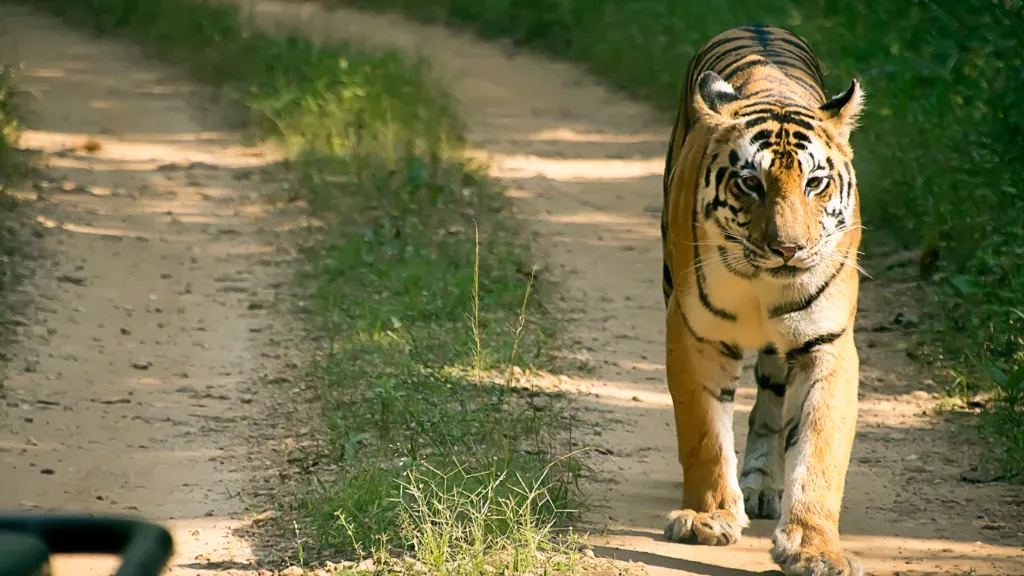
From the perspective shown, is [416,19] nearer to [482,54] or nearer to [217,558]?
[482,54]

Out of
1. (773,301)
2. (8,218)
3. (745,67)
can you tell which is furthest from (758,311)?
(8,218)

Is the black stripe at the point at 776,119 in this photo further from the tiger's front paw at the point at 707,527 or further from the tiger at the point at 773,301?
the tiger's front paw at the point at 707,527

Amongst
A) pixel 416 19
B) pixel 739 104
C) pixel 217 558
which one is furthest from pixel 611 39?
pixel 217 558

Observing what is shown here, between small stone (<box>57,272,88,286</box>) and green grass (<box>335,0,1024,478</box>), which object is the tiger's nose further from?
small stone (<box>57,272,88,286</box>)

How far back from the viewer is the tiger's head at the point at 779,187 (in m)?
3.78

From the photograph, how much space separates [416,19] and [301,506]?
10136 millimetres

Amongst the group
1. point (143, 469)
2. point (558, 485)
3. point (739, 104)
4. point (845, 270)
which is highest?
point (739, 104)

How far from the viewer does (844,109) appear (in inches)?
158

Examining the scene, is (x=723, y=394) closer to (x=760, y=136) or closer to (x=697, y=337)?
(x=697, y=337)

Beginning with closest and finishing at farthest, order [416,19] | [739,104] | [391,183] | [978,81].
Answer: [739,104], [978,81], [391,183], [416,19]

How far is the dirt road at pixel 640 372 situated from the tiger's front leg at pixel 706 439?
7cm

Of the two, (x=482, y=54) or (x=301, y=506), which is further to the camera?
(x=482, y=54)

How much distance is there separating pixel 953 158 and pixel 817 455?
3.13 m

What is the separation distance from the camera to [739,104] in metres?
4.28
